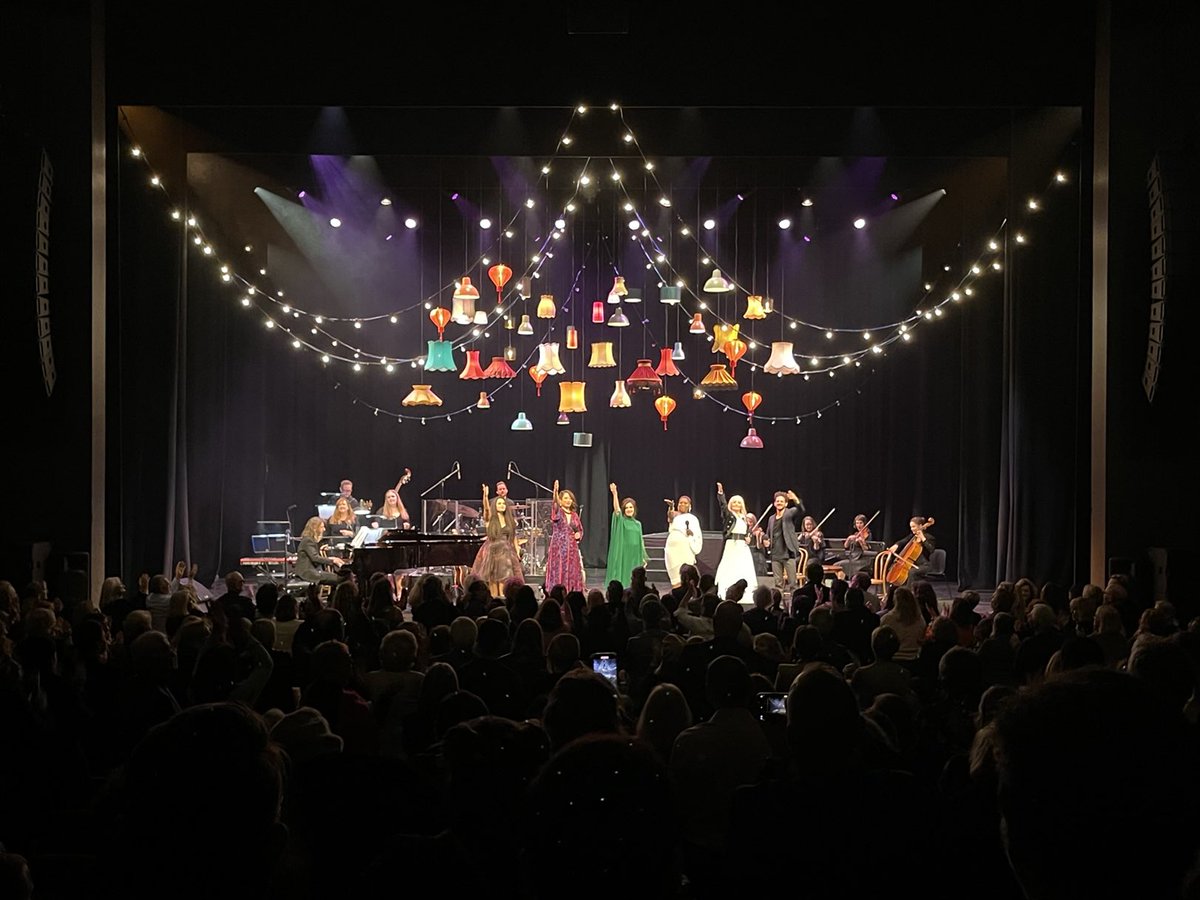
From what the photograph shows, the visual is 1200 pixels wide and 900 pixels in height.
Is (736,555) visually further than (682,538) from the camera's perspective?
No

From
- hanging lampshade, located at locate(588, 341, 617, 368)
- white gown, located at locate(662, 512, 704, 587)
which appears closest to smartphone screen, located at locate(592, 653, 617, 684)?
hanging lampshade, located at locate(588, 341, 617, 368)

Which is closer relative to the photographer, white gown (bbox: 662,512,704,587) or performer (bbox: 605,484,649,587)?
performer (bbox: 605,484,649,587)

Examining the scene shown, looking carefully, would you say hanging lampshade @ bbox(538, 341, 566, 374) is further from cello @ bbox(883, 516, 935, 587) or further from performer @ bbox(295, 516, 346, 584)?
cello @ bbox(883, 516, 935, 587)

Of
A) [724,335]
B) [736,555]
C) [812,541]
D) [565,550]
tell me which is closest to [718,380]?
[724,335]

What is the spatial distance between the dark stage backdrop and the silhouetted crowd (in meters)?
5.22

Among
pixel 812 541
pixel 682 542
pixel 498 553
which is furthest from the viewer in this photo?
pixel 812 541

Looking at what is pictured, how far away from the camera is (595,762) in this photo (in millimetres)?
1459

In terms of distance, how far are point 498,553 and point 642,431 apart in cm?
638

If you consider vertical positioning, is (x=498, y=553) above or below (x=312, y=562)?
above

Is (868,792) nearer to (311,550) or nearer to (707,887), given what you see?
(707,887)

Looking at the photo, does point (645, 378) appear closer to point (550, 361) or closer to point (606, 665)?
point (550, 361)

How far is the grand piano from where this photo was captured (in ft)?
37.0

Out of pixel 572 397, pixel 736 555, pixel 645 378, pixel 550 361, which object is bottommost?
pixel 736 555

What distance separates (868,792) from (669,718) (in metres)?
1.82
